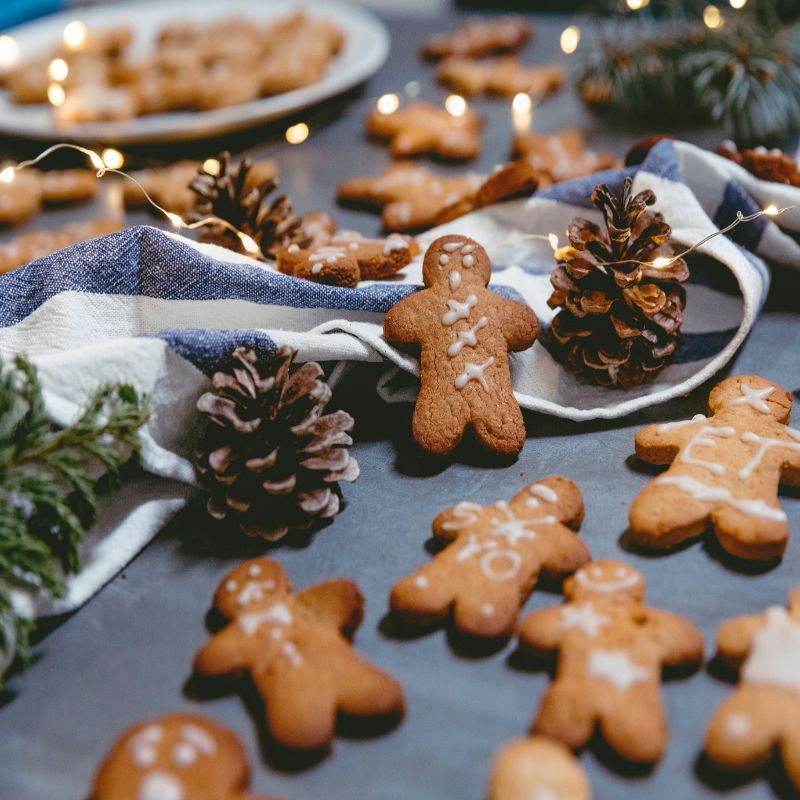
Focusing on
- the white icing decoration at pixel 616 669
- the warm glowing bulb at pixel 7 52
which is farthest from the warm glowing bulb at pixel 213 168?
the warm glowing bulb at pixel 7 52

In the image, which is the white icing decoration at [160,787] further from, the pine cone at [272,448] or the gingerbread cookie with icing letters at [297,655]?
the pine cone at [272,448]

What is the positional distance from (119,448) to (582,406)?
0.54 m

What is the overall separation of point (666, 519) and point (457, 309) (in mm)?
332

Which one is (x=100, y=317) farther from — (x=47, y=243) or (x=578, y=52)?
(x=578, y=52)

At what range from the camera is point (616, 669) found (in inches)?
28.2

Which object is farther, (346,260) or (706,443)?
(346,260)

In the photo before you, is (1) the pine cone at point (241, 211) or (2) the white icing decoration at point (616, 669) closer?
(2) the white icing decoration at point (616, 669)

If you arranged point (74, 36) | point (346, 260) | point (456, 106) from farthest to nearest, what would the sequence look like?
1. point (74, 36)
2. point (456, 106)
3. point (346, 260)

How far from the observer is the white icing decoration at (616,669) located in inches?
27.9

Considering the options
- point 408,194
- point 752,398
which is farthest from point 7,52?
point 752,398

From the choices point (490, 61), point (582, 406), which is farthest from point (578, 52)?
point (582, 406)

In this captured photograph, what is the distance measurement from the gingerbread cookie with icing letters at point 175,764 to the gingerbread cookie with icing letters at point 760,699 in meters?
0.35

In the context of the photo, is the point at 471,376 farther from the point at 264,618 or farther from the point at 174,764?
the point at 174,764

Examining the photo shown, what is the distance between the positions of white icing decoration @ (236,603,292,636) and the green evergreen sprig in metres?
0.17
